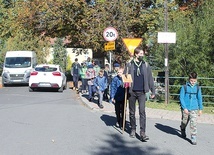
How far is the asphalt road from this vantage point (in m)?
6.92

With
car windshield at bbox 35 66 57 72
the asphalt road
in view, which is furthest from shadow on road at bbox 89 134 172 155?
car windshield at bbox 35 66 57 72

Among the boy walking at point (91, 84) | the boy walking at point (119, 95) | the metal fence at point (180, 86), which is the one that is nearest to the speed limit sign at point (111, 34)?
the boy walking at point (91, 84)

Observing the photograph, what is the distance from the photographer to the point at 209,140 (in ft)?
26.3

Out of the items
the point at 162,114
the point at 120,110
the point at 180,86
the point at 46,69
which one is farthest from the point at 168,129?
the point at 46,69

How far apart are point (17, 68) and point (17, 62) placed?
826 millimetres

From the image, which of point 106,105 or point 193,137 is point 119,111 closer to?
point 193,137

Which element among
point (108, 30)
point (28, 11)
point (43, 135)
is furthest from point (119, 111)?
point (28, 11)

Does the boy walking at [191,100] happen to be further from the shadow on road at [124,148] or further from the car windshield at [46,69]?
the car windshield at [46,69]

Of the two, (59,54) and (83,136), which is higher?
(59,54)

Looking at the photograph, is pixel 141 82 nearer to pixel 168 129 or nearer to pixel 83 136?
pixel 83 136

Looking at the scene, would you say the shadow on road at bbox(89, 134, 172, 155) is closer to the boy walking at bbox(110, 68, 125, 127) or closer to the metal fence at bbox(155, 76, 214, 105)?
the boy walking at bbox(110, 68, 125, 127)

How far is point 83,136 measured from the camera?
8.21m

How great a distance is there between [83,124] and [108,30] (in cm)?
663

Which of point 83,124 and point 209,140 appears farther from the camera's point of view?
point 83,124
